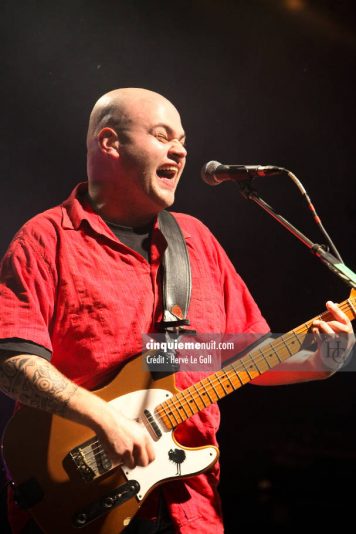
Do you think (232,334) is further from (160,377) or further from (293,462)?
(293,462)

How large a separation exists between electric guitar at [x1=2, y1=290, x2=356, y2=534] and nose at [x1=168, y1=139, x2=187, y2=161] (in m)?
0.77

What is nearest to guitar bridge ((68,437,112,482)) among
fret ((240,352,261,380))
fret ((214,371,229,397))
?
fret ((214,371,229,397))

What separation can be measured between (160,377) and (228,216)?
40.5 inches

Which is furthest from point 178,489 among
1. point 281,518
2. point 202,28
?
point 202,28

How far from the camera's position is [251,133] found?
8.67ft

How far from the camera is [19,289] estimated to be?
175cm

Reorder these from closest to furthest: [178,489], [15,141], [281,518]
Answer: [178,489], [15,141], [281,518]

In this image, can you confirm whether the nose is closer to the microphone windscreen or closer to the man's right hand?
the microphone windscreen

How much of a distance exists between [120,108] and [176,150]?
0.27 meters

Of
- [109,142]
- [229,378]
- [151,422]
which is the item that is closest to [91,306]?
[151,422]

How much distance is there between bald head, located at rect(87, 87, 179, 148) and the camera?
2049 millimetres

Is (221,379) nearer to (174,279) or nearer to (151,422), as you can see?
(151,422)

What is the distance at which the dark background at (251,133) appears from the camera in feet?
7.71

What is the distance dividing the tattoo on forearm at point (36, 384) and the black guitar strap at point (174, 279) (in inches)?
16.3
